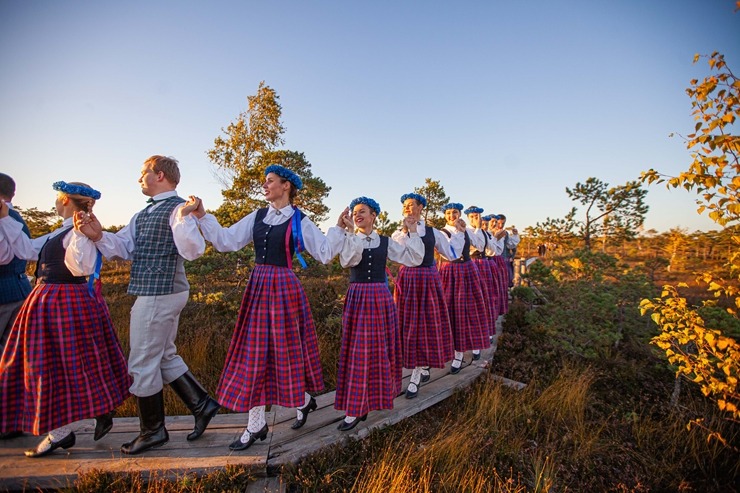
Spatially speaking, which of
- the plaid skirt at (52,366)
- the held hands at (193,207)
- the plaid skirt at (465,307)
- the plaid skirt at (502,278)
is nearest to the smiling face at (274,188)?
the held hands at (193,207)

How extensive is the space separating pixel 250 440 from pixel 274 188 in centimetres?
218

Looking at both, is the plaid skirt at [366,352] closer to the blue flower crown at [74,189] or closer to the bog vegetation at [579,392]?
the bog vegetation at [579,392]

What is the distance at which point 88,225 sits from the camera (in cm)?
253

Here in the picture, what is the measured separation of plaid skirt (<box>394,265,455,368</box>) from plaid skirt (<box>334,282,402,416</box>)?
746 millimetres

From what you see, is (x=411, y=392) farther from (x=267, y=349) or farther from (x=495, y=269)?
(x=495, y=269)

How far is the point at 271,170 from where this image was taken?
9.77ft

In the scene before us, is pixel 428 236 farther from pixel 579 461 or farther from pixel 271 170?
pixel 579 461

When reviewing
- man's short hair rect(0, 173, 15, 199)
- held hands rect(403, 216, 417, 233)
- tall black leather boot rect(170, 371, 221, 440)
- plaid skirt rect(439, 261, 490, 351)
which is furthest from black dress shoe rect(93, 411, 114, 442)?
plaid skirt rect(439, 261, 490, 351)

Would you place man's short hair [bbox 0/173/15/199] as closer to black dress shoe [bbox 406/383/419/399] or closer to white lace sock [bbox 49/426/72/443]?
white lace sock [bbox 49/426/72/443]

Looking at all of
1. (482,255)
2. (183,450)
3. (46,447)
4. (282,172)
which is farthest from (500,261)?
(46,447)

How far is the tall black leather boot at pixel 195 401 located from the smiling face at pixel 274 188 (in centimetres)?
172

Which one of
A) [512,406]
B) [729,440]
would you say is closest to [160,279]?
[512,406]

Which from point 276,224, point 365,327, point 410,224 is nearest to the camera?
point 276,224

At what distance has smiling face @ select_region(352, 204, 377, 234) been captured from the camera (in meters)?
3.18
